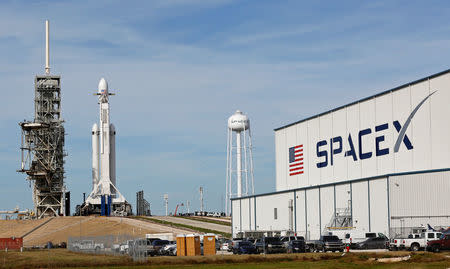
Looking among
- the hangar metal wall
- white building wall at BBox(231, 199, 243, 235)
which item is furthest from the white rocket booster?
the hangar metal wall

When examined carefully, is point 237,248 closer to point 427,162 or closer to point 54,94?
point 427,162

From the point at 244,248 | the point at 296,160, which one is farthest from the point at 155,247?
the point at 296,160

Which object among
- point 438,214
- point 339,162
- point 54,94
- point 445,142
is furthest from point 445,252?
point 54,94

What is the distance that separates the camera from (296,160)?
93312 mm

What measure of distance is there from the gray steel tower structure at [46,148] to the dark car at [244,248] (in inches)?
3013

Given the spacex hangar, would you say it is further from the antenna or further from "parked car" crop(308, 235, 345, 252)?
the antenna

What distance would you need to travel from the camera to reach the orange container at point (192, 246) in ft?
191

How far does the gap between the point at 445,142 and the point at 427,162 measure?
9.22 feet

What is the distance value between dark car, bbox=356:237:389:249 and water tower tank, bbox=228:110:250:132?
58.2 m

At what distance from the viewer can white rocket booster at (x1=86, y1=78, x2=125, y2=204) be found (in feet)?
445

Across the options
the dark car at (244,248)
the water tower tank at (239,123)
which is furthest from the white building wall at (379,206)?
the water tower tank at (239,123)

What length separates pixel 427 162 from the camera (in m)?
66.5

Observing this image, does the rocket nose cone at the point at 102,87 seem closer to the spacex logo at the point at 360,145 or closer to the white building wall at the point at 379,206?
the spacex logo at the point at 360,145

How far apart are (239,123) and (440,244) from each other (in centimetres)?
6529
